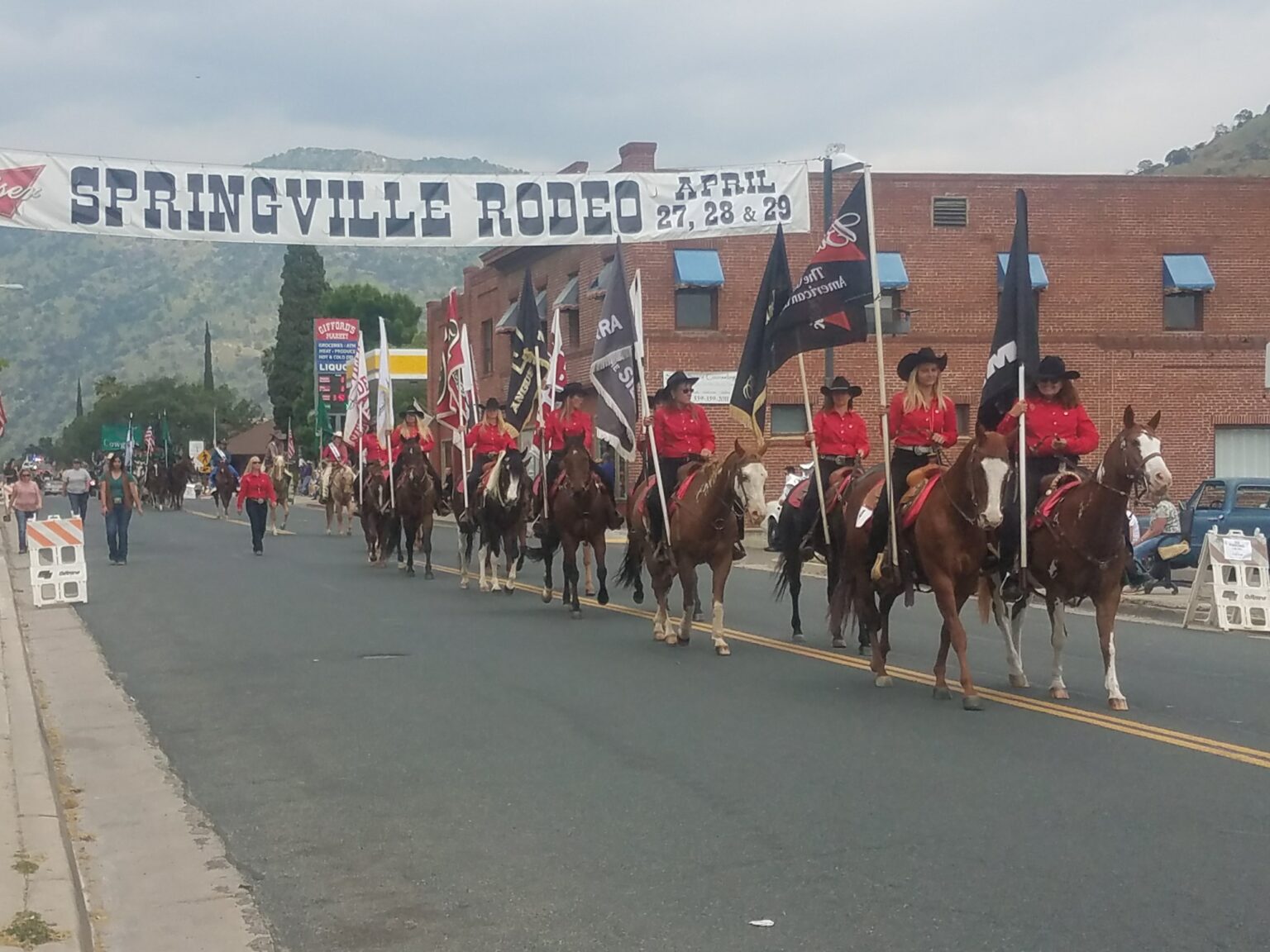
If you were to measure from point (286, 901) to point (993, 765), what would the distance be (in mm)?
4087

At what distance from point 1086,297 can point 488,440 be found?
24.8 m

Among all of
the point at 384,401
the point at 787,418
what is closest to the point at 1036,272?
the point at 787,418

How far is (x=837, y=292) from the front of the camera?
1354cm

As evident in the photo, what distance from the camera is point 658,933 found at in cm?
599

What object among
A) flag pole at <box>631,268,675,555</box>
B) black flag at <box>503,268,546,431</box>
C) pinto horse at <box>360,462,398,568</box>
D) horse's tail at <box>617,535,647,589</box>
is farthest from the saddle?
pinto horse at <box>360,462,398,568</box>

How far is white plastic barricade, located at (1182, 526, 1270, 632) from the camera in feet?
57.7

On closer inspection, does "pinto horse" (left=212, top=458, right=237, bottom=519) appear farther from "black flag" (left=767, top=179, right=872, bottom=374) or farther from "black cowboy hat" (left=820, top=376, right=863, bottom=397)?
"black flag" (left=767, top=179, right=872, bottom=374)

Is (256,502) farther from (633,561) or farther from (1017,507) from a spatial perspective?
(1017,507)

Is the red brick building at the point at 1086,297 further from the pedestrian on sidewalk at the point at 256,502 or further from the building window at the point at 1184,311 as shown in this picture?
the pedestrian on sidewalk at the point at 256,502

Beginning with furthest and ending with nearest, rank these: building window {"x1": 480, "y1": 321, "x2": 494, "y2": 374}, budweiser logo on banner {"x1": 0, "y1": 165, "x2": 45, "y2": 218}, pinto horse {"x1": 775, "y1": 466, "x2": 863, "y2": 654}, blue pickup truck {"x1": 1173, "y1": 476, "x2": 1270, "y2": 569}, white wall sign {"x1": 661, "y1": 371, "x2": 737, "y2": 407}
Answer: building window {"x1": 480, "y1": 321, "x2": 494, "y2": 374}, white wall sign {"x1": 661, "y1": 371, "x2": 737, "y2": 407}, blue pickup truck {"x1": 1173, "y1": 476, "x2": 1270, "y2": 569}, budweiser logo on banner {"x1": 0, "y1": 165, "x2": 45, "y2": 218}, pinto horse {"x1": 775, "y1": 466, "x2": 863, "y2": 654}

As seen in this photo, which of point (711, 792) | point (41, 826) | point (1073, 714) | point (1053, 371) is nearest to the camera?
point (41, 826)

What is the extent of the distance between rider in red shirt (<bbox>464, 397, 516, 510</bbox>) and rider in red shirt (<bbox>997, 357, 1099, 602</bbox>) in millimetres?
10565

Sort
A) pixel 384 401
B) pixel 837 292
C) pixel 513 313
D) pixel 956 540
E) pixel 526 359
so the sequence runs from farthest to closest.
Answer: pixel 513 313, pixel 384 401, pixel 526 359, pixel 837 292, pixel 956 540

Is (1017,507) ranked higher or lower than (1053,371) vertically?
lower
